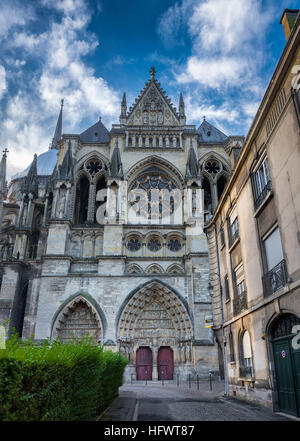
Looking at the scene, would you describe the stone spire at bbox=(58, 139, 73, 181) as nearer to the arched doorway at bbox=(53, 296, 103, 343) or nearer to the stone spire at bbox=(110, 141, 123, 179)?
the stone spire at bbox=(110, 141, 123, 179)

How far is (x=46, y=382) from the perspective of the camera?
400cm

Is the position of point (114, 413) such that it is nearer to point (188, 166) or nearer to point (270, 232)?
point (270, 232)

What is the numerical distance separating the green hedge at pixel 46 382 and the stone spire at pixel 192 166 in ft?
66.0

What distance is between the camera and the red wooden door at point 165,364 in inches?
821

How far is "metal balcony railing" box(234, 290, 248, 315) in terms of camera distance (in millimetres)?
10797

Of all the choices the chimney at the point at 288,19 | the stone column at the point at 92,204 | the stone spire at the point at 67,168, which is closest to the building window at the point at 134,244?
the stone column at the point at 92,204

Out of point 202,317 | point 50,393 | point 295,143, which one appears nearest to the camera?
point 50,393

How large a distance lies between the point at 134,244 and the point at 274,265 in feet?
52.1

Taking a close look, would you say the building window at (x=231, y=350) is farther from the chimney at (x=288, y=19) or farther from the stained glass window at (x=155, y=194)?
the stained glass window at (x=155, y=194)

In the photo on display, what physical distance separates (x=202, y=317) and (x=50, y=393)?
17.2m

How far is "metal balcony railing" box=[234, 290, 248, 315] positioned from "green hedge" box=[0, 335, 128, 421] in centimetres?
636

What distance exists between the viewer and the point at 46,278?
21047 millimetres

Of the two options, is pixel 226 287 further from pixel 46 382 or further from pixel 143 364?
pixel 143 364
